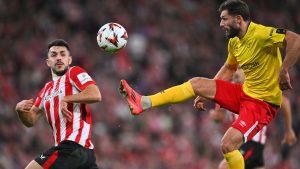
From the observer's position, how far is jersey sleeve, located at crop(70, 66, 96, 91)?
326 inches

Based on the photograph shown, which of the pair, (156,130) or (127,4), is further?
(127,4)

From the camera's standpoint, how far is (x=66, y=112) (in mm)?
8016

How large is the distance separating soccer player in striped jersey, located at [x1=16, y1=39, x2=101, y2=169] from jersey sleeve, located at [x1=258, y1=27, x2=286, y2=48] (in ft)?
6.07

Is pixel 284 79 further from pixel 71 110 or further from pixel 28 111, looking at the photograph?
pixel 28 111

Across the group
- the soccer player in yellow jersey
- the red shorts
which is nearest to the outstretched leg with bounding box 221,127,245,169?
the soccer player in yellow jersey

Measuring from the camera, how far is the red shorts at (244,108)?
838 cm

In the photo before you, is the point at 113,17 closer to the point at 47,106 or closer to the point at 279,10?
the point at 279,10

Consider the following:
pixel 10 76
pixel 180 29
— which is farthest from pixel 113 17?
pixel 10 76

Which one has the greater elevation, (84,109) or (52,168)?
(84,109)

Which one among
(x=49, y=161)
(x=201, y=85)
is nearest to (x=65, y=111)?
(x=49, y=161)

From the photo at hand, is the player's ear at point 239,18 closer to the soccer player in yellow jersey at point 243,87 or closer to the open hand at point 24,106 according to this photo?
the soccer player in yellow jersey at point 243,87

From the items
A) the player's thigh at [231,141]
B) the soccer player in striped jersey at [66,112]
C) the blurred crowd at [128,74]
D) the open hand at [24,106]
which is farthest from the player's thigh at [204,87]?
the blurred crowd at [128,74]

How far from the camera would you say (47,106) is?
8.51 meters

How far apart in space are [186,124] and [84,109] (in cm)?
799
